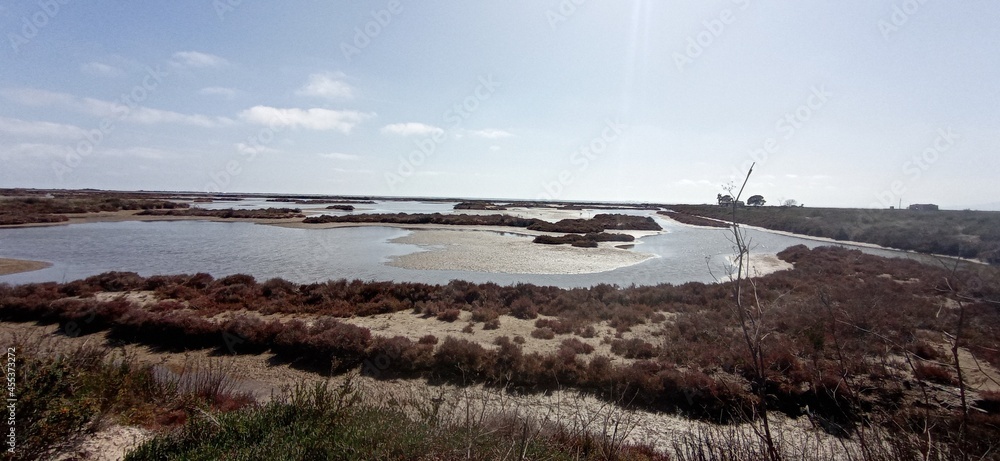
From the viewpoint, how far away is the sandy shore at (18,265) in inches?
757

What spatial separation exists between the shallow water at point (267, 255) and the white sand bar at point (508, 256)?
46.3 inches

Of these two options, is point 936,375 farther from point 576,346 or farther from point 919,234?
point 919,234

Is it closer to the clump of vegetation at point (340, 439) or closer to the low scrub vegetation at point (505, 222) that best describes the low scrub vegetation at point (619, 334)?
the clump of vegetation at point (340, 439)

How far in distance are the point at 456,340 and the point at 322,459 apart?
6364mm

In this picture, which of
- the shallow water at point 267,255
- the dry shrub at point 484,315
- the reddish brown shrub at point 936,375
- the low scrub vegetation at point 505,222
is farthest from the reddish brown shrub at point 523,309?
the low scrub vegetation at point 505,222

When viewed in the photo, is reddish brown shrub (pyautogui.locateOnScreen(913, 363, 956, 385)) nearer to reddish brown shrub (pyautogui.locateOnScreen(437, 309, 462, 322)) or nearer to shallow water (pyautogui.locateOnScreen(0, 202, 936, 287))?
shallow water (pyautogui.locateOnScreen(0, 202, 936, 287))

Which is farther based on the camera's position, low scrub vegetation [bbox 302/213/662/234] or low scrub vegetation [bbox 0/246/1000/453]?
low scrub vegetation [bbox 302/213/662/234]

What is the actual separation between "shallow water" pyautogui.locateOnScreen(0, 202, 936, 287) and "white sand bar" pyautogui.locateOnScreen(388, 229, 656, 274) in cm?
117

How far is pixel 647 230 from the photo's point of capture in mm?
48125

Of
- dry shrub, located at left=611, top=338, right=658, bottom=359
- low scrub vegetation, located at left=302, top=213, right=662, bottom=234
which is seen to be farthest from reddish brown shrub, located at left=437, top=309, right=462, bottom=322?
low scrub vegetation, located at left=302, top=213, right=662, bottom=234

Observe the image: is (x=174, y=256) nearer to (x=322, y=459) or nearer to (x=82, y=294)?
(x=82, y=294)

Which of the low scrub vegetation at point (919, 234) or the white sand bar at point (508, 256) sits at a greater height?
the low scrub vegetation at point (919, 234)

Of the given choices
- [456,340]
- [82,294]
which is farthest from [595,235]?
[82,294]

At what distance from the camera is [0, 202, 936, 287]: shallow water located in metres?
19.8
